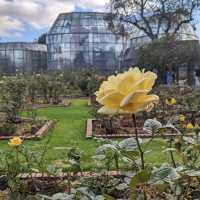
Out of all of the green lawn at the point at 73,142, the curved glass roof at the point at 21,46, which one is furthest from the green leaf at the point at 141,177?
the curved glass roof at the point at 21,46

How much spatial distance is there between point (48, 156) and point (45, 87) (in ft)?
35.3

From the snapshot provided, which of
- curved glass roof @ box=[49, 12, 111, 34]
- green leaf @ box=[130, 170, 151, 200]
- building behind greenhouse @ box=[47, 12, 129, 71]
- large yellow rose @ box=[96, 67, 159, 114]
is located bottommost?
green leaf @ box=[130, 170, 151, 200]

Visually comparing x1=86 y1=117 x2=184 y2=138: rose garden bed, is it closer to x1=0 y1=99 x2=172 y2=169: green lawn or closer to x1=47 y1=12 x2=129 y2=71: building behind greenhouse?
x1=0 y1=99 x2=172 y2=169: green lawn

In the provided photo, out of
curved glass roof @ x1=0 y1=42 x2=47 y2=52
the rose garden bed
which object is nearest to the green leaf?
the rose garden bed

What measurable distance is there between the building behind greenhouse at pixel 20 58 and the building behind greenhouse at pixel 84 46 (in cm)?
138

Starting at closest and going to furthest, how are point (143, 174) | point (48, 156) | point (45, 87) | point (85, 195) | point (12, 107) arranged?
point (143, 174) < point (85, 195) < point (48, 156) < point (12, 107) < point (45, 87)

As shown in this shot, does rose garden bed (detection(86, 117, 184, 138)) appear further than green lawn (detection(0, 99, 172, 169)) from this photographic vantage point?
Yes

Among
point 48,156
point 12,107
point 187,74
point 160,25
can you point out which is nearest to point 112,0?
point 160,25

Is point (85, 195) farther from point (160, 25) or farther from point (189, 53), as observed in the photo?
point (160, 25)

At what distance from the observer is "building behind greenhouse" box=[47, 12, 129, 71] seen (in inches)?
1471

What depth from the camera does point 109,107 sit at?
5.23ft

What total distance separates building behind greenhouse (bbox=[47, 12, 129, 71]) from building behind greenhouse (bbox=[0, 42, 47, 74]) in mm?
1379

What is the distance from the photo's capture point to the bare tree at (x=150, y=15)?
29031 mm

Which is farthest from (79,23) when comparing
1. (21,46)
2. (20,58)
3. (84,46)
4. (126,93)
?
(126,93)
